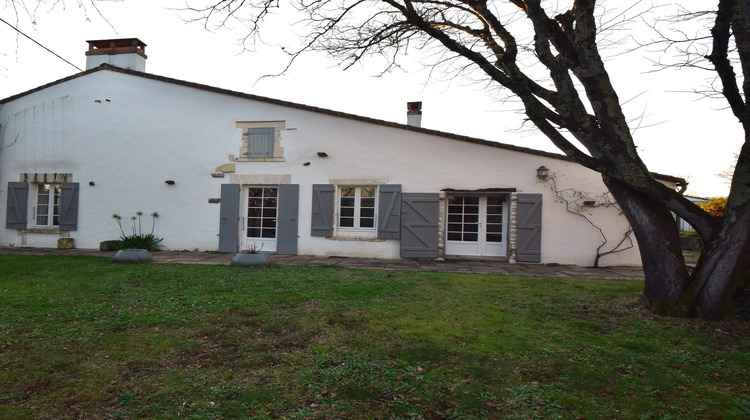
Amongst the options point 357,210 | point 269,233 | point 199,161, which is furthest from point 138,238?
point 357,210

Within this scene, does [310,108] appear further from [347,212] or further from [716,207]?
[716,207]

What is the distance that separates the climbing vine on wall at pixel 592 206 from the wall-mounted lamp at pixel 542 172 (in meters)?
0.13

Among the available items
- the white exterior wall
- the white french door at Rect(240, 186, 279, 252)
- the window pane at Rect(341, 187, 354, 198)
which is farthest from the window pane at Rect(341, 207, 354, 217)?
the white french door at Rect(240, 186, 279, 252)

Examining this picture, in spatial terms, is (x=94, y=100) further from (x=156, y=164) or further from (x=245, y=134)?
(x=245, y=134)

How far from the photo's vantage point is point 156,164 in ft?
32.6

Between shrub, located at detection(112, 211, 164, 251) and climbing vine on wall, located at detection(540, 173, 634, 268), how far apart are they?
9.15m

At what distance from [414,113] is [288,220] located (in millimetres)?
4180

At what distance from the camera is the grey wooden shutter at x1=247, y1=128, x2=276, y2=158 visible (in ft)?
31.5

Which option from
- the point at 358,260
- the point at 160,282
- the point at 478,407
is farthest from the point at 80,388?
the point at 358,260

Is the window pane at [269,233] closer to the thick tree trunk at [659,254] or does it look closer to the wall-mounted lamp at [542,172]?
the wall-mounted lamp at [542,172]

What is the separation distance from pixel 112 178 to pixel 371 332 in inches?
370

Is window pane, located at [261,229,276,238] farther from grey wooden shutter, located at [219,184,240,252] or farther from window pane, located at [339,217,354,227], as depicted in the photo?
window pane, located at [339,217,354,227]

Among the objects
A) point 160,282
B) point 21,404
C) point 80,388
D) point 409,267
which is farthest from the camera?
point 409,267

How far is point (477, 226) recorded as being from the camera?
9156 millimetres
